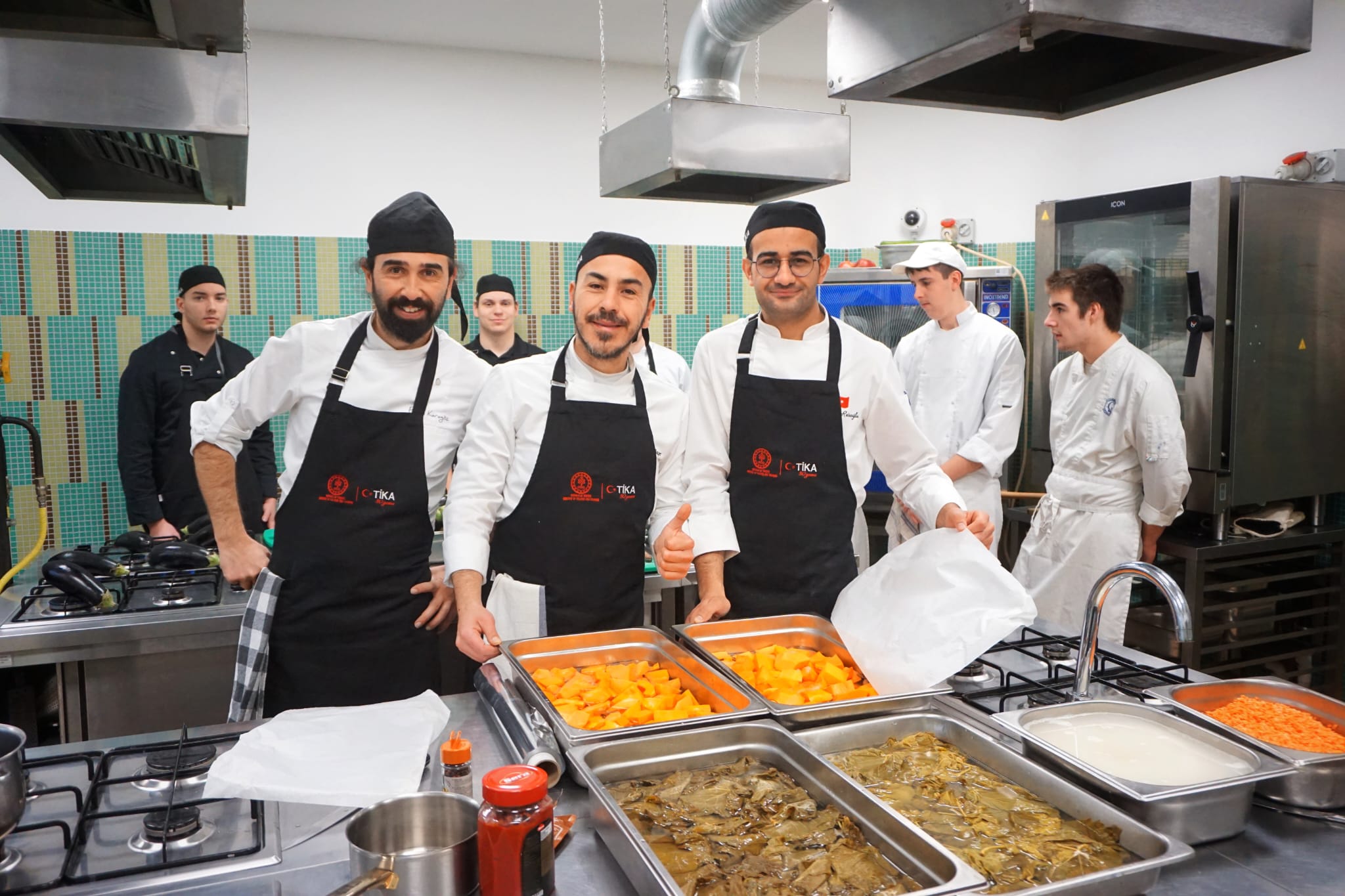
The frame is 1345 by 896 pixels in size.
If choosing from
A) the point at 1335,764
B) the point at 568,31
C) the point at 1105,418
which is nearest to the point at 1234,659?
the point at 1105,418

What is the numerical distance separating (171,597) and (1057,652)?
7.80 ft

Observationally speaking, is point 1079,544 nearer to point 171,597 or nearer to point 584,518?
point 584,518

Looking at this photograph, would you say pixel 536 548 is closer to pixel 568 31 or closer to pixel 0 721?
pixel 0 721

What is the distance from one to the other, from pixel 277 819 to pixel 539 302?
170 inches

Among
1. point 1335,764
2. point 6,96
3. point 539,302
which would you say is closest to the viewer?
point 1335,764

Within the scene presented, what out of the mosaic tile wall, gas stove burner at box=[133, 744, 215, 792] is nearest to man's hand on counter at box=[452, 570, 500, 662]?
gas stove burner at box=[133, 744, 215, 792]

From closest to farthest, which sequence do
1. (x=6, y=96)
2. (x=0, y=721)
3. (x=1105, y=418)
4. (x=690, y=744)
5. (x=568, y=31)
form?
(x=690, y=744)
(x=6, y=96)
(x=0, y=721)
(x=1105, y=418)
(x=568, y=31)

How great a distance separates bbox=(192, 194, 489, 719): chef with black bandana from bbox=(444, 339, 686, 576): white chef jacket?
0.42ft

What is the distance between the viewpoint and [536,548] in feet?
7.63

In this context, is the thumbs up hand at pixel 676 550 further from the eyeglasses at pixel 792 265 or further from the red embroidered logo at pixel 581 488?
the eyeglasses at pixel 792 265

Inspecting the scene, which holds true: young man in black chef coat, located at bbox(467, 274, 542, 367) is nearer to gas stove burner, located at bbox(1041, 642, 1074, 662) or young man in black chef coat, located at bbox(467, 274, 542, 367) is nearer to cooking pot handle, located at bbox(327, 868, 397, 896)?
gas stove burner, located at bbox(1041, 642, 1074, 662)

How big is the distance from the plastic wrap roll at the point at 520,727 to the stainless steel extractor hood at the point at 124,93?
45.8 inches

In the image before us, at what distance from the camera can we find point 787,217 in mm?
2566

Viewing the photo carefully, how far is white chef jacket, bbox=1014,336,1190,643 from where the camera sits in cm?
363
